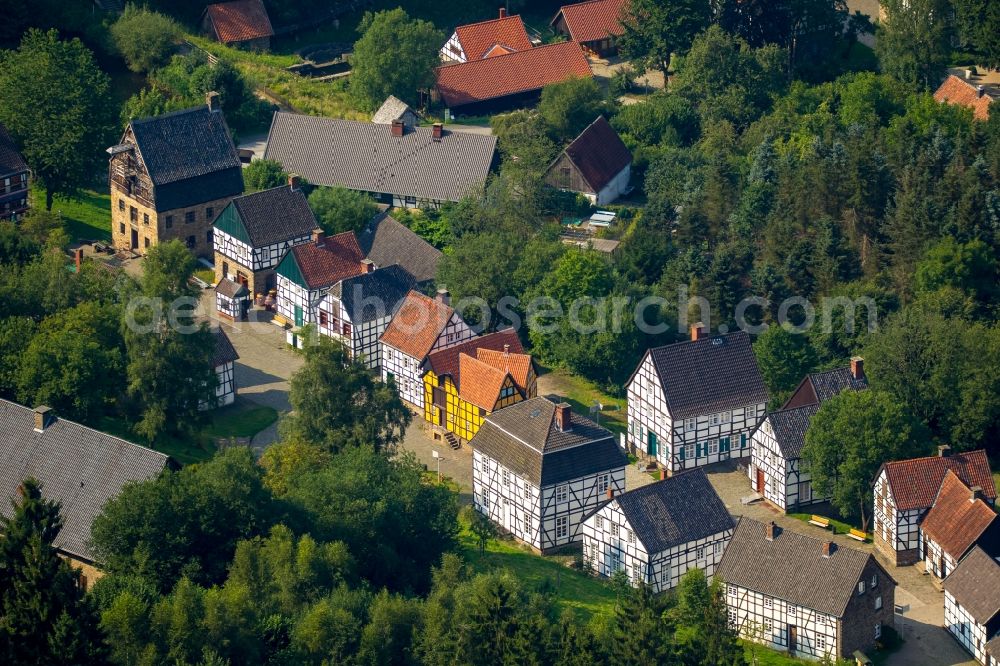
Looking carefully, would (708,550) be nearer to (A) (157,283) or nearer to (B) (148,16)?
(A) (157,283)

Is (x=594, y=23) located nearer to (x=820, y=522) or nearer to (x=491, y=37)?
(x=491, y=37)

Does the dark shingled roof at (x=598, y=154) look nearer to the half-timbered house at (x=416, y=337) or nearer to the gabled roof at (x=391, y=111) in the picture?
the gabled roof at (x=391, y=111)

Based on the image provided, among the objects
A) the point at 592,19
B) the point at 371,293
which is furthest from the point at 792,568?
the point at 592,19

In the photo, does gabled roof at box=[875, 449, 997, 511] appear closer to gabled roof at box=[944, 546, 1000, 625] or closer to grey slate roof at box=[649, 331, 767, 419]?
gabled roof at box=[944, 546, 1000, 625]

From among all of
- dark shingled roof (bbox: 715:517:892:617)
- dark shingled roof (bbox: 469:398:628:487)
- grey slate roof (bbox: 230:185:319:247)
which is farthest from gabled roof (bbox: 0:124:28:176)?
dark shingled roof (bbox: 715:517:892:617)

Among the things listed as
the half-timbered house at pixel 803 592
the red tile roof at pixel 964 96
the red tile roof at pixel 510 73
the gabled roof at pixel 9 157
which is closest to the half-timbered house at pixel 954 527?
the half-timbered house at pixel 803 592

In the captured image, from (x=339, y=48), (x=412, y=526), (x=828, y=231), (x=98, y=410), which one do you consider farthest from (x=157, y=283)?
(x=339, y=48)
